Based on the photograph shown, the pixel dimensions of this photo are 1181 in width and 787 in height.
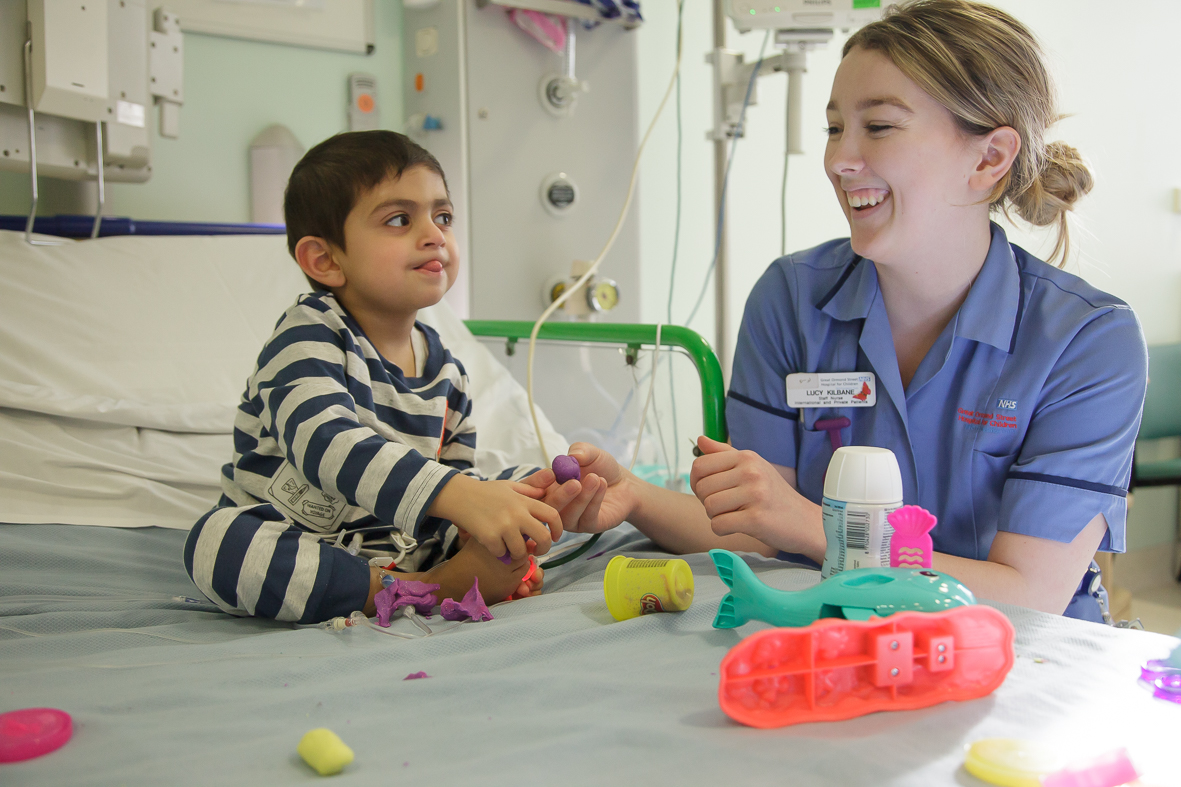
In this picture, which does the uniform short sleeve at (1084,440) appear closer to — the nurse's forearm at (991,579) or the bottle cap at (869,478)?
the nurse's forearm at (991,579)

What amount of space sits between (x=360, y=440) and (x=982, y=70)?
86 centimetres

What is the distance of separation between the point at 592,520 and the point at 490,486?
195mm

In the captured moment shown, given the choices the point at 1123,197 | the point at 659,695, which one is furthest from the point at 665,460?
the point at 1123,197

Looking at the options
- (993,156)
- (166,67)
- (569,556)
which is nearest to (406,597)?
(569,556)

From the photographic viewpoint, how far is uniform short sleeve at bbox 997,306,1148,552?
0.98 m

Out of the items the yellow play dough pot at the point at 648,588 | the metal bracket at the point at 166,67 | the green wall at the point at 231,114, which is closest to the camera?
the yellow play dough pot at the point at 648,588

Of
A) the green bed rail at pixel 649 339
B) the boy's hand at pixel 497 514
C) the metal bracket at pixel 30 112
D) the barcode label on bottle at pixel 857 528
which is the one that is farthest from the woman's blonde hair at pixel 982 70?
the metal bracket at pixel 30 112

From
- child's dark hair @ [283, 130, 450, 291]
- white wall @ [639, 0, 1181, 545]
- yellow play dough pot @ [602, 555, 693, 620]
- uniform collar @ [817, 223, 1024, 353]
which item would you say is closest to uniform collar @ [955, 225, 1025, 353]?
uniform collar @ [817, 223, 1024, 353]

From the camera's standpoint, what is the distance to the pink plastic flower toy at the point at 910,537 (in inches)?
29.9

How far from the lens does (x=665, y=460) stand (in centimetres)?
196

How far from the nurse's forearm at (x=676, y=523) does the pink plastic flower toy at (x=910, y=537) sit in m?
0.40

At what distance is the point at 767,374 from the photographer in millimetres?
1250

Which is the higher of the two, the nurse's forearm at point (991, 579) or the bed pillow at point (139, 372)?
the bed pillow at point (139, 372)

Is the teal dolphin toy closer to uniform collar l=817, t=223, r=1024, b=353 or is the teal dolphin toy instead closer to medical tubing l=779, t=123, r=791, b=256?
uniform collar l=817, t=223, r=1024, b=353
